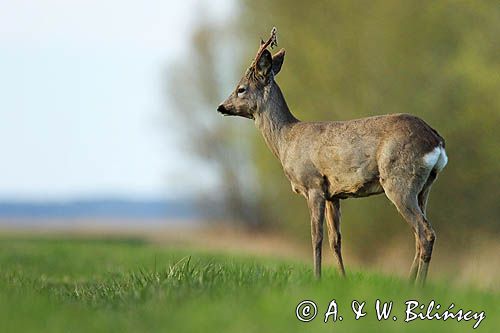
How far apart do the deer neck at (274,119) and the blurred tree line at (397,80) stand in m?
9.25

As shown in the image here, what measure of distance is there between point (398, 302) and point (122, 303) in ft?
8.63

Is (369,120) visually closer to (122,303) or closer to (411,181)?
(411,181)

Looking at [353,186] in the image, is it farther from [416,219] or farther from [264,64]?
[264,64]

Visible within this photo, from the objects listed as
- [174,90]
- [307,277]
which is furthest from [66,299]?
[174,90]

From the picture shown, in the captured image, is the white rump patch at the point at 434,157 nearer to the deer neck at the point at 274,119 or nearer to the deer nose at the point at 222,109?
the deer neck at the point at 274,119

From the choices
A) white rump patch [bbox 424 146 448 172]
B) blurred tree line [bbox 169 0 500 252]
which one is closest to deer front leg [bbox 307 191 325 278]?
white rump patch [bbox 424 146 448 172]

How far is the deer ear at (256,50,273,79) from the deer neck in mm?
175

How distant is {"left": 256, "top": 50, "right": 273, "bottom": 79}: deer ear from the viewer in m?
11.6

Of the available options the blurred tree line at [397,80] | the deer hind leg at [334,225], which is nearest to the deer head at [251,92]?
the deer hind leg at [334,225]

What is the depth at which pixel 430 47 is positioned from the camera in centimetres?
2320

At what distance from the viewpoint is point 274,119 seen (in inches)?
470

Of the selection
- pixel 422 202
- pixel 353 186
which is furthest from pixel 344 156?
pixel 422 202

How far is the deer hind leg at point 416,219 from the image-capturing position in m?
10.4

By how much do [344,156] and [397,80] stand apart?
43.5 feet
